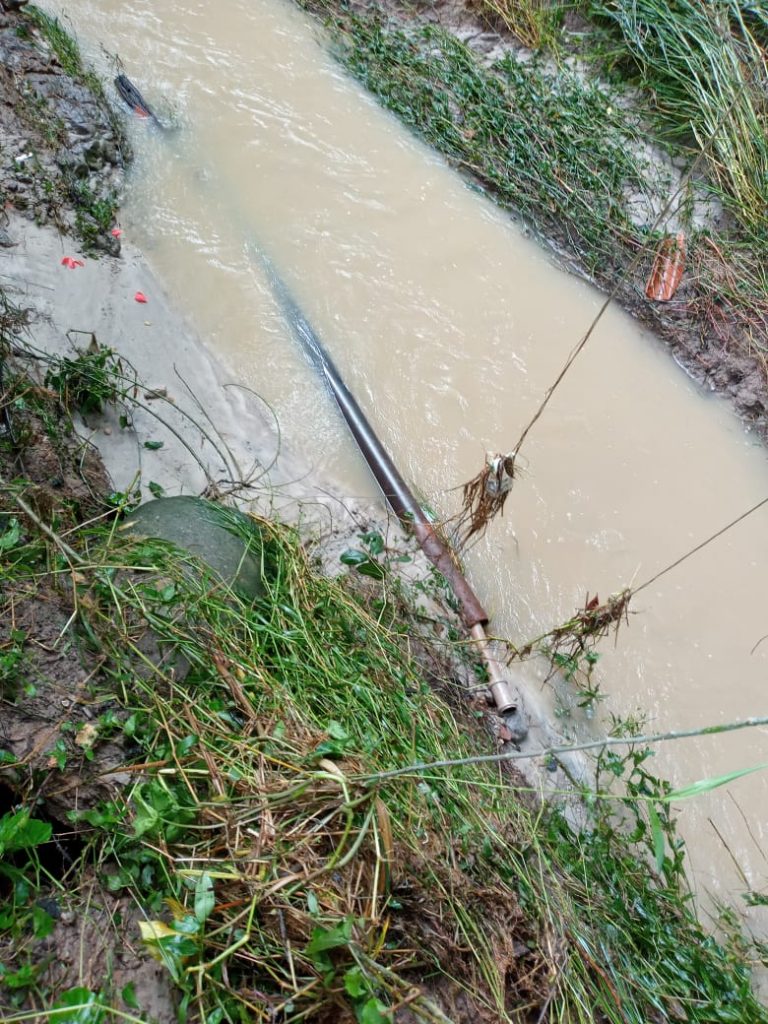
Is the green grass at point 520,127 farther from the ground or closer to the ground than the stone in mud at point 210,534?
farther from the ground

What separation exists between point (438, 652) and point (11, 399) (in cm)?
208

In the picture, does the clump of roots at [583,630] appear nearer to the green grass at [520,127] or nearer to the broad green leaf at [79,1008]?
the broad green leaf at [79,1008]

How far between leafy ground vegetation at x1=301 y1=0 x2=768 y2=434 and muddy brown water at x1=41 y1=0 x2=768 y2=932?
236 millimetres

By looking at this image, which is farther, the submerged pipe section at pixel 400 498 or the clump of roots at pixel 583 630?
the submerged pipe section at pixel 400 498

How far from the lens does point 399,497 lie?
3838 mm

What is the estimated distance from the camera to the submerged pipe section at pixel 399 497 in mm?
3408

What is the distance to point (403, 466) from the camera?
4.14 m

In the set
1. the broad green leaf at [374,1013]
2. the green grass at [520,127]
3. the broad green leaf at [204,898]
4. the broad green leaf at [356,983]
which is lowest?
the broad green leaf at [204,898]

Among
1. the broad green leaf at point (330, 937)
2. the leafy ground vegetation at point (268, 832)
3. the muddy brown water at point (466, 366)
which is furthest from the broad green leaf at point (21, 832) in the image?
the muddy brown water at point (466, 366)

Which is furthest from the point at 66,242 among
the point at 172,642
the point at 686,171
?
the point at 686,171

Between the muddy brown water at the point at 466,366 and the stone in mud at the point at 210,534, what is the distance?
38.4 inches

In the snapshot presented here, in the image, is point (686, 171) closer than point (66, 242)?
No

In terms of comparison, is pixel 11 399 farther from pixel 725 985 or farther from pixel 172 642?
pixel 725 985

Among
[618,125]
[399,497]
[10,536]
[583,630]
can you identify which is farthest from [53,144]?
[583,630]
